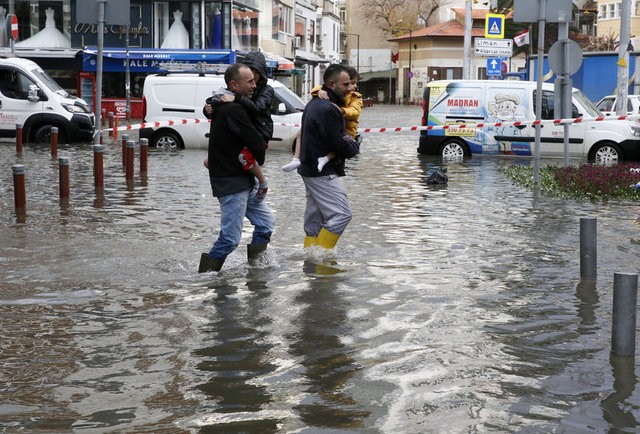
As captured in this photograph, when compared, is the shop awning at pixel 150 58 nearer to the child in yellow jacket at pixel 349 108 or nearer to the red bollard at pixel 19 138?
the red bollard at pixel 19 138

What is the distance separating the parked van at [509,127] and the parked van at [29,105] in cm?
865

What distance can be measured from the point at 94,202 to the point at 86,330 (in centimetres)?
735

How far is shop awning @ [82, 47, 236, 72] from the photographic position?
4500cm

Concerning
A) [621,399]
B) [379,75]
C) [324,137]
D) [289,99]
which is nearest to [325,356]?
[621,399]

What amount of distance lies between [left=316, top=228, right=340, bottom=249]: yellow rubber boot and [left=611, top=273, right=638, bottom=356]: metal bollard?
3686 mm

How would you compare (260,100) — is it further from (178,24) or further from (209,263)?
(178,24)

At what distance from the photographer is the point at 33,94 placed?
1013 inches

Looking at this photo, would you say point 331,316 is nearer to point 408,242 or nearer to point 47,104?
point 408,242

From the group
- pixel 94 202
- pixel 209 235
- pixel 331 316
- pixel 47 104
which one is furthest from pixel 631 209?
pixel 47 104

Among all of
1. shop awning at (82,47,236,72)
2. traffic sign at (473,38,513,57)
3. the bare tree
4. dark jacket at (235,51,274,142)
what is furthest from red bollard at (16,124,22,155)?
the bare tree

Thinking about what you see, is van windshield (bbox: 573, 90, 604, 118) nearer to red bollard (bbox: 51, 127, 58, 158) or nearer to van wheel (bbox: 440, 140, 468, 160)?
van wheel (bbox: 440, 140, 468, 160)

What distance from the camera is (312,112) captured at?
9.46m

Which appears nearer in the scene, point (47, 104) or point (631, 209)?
point (631, 209)

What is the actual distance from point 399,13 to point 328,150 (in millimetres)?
102172
